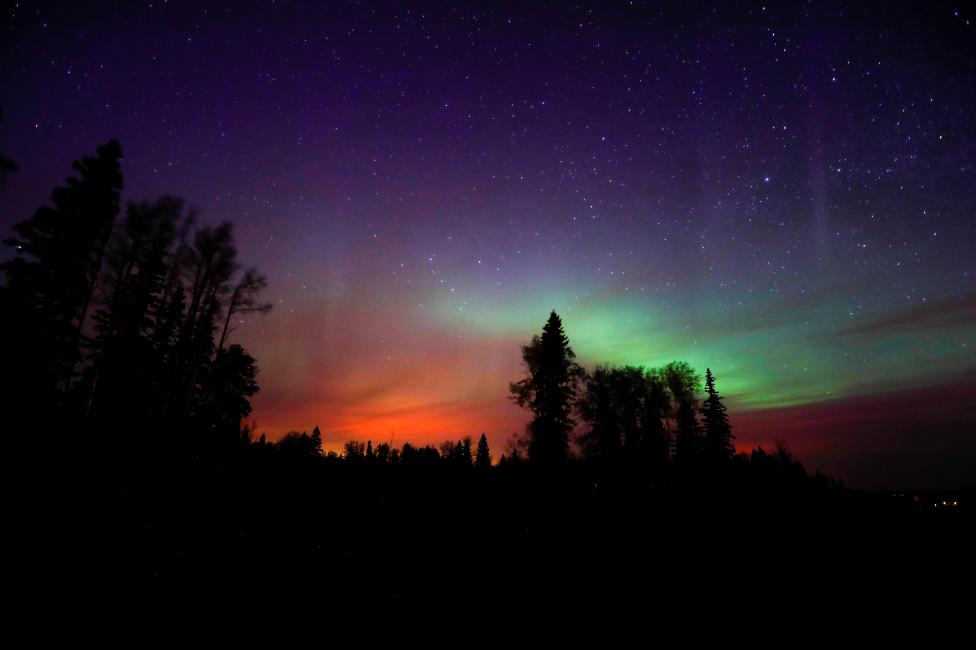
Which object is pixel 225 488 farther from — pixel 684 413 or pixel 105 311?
pixel 684 413

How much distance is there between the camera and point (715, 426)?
4347 centimetres

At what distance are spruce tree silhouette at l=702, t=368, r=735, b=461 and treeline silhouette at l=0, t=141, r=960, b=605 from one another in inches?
461

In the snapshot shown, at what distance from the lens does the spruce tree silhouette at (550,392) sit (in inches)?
1203

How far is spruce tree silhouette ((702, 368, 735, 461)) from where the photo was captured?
4272cm

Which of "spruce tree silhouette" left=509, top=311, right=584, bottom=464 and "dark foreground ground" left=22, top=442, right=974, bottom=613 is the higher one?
"spruce tree silhouette" left=509, top=311, right=584, bottom=464

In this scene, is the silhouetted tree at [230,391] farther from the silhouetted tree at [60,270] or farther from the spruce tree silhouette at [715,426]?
the spruce tree silhouette at [715,426]

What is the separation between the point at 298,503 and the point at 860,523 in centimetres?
2150

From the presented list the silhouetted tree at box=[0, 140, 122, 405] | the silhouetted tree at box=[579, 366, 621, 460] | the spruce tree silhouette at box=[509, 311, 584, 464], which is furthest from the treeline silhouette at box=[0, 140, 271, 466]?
the silhouetted tree at box=[579, 366, 621, 460]

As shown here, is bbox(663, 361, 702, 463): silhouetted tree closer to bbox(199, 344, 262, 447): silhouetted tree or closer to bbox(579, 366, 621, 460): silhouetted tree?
bbox(579, 366, 621, 460): silhouetted tree

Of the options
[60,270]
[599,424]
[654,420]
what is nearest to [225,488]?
[60,270]

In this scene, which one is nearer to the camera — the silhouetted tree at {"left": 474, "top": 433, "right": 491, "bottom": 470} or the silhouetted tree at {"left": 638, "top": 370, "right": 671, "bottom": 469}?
the silhouetted tree at {"left": 638, "top": 370, "right": 671, "bottom": 469}

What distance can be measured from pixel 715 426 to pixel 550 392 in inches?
907

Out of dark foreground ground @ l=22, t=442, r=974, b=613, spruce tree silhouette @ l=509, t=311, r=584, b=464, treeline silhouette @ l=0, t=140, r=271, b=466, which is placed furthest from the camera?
spruce tree silhouette @ l=509, t=311, r=584, b=464

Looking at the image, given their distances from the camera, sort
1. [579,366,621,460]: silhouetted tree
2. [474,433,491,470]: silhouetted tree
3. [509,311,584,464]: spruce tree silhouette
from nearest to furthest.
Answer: [509,311,584,464]: spruce tree silhouette
[579,366,621,460]: silhouetted tree
[474,433,491,470]: silhouetted tree
